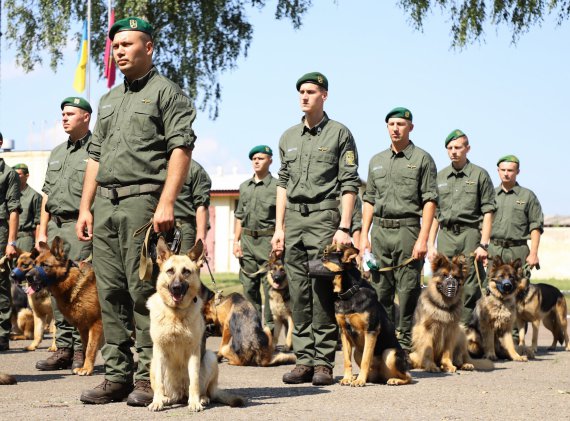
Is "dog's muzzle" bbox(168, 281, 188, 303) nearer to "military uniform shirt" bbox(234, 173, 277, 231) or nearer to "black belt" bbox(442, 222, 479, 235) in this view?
"black belt" bbox(442, 222, 479, 235)

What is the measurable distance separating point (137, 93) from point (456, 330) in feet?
16.0

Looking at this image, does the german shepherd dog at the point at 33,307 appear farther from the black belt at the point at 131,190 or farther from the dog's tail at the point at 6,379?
the black belt at the point at 131,190

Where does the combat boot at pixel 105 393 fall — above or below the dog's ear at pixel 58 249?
below

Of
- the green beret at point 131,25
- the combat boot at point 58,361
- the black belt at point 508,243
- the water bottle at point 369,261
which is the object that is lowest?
the combat boot at point 58,361

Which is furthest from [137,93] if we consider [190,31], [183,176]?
[190,31]

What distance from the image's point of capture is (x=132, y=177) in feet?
21.1

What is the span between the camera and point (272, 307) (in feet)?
40.0

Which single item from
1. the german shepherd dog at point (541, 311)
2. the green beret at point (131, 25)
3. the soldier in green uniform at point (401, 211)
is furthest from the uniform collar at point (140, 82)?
the german shepherd dog at point (541, 311)

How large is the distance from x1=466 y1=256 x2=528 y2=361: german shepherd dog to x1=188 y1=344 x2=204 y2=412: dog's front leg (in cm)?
575

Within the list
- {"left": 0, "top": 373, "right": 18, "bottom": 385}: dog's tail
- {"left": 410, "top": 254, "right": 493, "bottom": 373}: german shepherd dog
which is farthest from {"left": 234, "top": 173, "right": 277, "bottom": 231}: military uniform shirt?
{"left": 0, "top": 373, "right": 18, "bottom": 385}: dog's tail

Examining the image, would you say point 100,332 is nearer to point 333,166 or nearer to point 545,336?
point 333,166

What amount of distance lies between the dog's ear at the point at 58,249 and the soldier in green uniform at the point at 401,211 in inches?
123

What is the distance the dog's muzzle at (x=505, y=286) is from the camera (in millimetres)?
11086

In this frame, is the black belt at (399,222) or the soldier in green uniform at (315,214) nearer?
the soldier in green uniform at (315,214)
